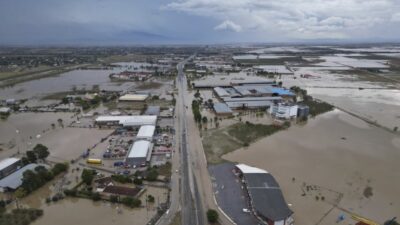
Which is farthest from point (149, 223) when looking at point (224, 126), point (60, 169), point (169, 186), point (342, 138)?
point (342, 138)

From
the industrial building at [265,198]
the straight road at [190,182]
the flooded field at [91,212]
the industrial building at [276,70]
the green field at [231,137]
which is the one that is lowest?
the flooded field at [91,212]

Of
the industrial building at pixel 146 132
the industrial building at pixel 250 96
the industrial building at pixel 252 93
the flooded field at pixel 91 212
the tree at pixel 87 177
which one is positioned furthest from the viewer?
the industrial building at pixel 252 93

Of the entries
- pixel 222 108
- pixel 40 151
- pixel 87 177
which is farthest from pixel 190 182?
pixel 222 108

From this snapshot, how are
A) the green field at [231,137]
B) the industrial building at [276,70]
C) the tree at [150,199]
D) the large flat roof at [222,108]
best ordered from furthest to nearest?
the industrial building at [276,70]
the large flat roof at [222,108]
the green field at [231,137]
the tree at [150,199]

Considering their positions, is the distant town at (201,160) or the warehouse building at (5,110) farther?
the warehouse building at (5,110)

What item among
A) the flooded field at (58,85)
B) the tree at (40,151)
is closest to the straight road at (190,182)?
the tree at (40,151)

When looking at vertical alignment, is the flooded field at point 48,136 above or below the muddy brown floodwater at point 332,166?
above

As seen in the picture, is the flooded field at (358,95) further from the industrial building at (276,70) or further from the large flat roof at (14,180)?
the large flat roof at (14,180)
